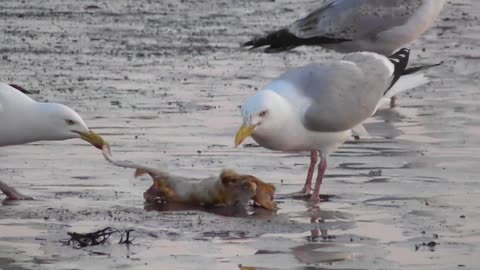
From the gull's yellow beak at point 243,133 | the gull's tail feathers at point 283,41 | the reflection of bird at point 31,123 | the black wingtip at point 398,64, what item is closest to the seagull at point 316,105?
the gull's yellow beak at point 243,133

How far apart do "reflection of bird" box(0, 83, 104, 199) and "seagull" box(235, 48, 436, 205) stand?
0.99 m

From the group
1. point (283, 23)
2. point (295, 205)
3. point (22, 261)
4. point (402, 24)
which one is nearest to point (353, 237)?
point (295, 205)

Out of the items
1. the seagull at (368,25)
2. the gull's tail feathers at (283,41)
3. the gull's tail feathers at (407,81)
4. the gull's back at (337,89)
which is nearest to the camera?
the gull's back at (337,89)

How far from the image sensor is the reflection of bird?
27.5 feet

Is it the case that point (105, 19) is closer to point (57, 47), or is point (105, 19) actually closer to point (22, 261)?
point (57, 47)

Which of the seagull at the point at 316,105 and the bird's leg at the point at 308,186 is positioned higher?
the seagull at the point at 316,105

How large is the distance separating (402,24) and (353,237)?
6.40 metres

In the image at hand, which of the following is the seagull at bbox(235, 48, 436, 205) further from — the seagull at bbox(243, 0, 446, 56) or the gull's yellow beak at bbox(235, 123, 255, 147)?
the seagull at bbox(243, 0, 446, 56)

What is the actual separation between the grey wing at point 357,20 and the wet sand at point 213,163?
0.66 meters

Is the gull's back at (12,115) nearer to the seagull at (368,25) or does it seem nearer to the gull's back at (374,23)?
the seagull at (368,25)

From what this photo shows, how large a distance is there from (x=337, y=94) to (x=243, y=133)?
1114 mm

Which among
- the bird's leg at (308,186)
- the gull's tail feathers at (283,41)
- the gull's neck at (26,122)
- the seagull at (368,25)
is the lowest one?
the bird's leg at (308,186)

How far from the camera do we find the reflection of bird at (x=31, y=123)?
8367 mm

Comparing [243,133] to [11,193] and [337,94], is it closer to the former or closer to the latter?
[337,94]
